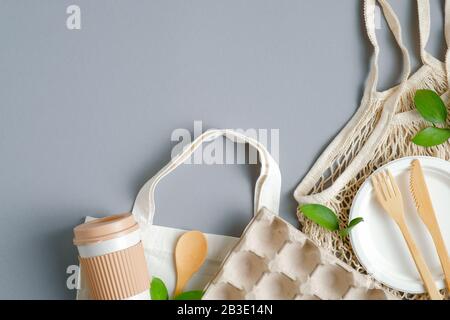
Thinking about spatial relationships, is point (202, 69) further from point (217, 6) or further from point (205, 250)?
point (205, 250)

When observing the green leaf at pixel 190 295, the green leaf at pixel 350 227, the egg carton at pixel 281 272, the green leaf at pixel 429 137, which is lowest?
the green leaf at pixel 190 295

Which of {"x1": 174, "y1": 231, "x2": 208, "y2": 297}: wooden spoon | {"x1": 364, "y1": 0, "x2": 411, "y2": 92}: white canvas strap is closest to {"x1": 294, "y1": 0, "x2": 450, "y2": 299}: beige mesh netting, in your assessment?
{"x1": 364, "y1": 0, "x2": 411, "y2": 92}: white canvas strap

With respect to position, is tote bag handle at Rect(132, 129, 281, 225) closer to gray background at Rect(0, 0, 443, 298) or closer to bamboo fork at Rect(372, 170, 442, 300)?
gray background at Rect(0, 0, 443, 298)

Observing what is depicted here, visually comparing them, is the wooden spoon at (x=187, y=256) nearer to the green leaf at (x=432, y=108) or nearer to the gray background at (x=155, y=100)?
the gray background at (x=155, y=100)

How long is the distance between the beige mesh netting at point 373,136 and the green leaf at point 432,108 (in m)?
0.02

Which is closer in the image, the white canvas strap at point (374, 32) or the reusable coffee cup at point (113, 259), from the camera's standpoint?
the reusable coffee cup at point (113, 259)

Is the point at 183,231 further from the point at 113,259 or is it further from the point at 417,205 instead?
the point at 417,205

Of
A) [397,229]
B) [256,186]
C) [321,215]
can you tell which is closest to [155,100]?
[256,186]

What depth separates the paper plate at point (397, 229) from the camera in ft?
2.78

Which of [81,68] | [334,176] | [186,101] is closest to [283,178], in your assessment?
[334,176]

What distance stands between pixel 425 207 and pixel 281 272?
0.23m

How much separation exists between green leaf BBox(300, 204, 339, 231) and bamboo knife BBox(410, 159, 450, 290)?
124mm

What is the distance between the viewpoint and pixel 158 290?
0.86m

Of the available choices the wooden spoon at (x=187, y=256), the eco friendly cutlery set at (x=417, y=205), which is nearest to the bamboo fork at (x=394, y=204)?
the eco friendly cutlery set at (x=417, y=205)
